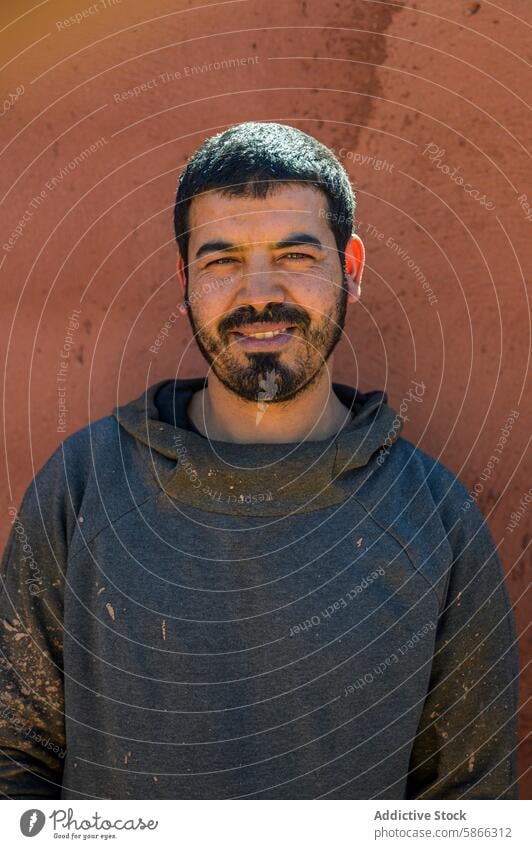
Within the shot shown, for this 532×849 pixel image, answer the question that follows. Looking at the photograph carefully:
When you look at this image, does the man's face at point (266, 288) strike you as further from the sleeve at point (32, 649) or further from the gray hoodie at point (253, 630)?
the sleeve at point (32, 649)

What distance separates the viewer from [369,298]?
1.79 meters

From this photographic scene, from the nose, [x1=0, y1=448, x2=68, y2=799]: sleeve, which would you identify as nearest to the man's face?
the nose

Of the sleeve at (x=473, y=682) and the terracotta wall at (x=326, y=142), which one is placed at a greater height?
the terracotta wall at (x=326, y=142)

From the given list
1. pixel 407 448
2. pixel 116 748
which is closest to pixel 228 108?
pixel 407 448

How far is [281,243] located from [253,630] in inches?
18.7

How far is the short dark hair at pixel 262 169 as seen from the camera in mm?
1424

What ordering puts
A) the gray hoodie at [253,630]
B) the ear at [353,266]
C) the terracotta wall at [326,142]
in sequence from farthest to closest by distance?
the terracotta wall at [326,142]
the ear at [353,266]
the gray hoodie at [253,630]

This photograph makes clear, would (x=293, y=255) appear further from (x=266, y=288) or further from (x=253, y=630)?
(x=253, y=630)

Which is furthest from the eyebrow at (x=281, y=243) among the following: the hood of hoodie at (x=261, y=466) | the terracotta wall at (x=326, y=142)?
the terracotta wall at (x=326, y=142)

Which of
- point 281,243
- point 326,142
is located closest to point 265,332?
point 281,243

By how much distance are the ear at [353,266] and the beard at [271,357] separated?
0.06m

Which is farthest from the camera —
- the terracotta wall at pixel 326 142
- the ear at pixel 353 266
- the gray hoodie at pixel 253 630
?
the terracotta wall at pixel 326 142

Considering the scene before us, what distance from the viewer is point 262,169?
1.42 m

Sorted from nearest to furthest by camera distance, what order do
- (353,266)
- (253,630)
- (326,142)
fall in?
(253,630) → (353,266) → (326,142)
